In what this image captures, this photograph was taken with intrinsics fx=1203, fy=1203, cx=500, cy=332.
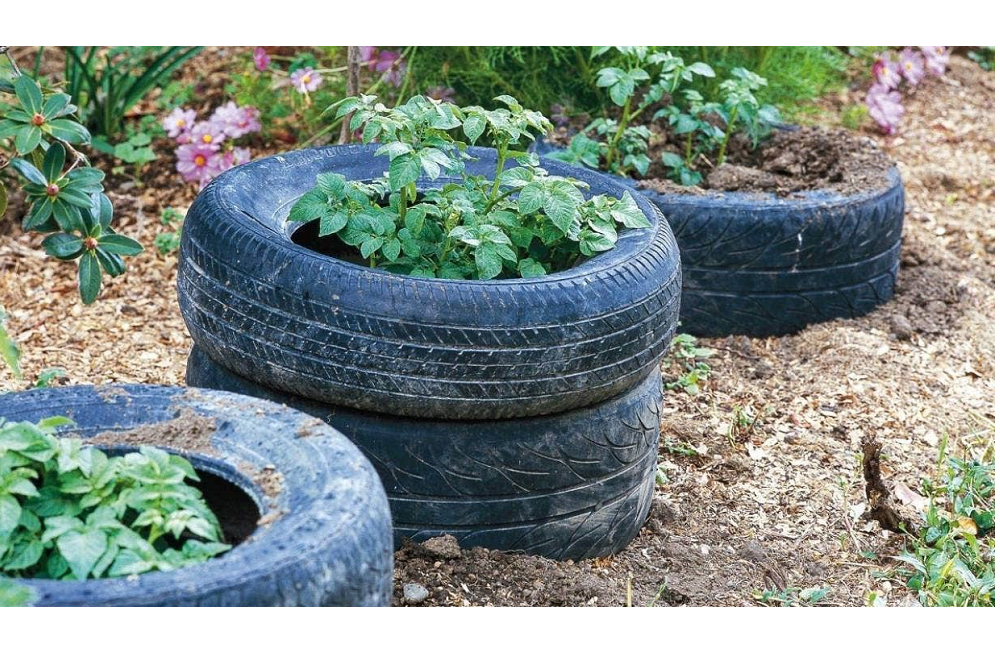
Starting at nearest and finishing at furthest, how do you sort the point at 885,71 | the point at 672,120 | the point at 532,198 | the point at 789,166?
the point at 532,198
the point at 672,120
the point at 789,166
the point at 885,71

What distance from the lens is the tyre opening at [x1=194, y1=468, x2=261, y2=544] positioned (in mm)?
2137

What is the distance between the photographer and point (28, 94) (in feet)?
8.34

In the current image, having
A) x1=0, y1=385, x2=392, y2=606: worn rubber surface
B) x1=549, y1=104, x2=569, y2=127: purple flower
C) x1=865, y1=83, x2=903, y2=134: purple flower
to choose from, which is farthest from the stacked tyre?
x1=865, y1=83, x2=903, y2=134: purple flower

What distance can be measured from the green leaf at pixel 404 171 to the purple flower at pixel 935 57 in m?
4.62

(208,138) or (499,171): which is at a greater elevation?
(499,171)

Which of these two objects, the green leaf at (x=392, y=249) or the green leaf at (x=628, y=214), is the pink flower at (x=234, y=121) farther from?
the green leaf at (x=628, y=214)

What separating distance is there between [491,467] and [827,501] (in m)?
1.19

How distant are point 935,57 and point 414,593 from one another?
5.27 m

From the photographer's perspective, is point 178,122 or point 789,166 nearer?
point 789,166

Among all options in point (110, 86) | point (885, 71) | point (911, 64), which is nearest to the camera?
point (110, 86)

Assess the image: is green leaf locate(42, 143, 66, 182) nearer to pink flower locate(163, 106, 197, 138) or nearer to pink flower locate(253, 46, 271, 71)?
pink flower locate(163, 106, 197, 138)

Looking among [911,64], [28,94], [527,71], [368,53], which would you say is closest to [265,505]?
[28,94]

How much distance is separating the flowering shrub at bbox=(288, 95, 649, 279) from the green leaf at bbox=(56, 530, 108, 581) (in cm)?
108

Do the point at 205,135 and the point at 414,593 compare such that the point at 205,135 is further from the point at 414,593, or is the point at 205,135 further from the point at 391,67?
the point at 414,593
